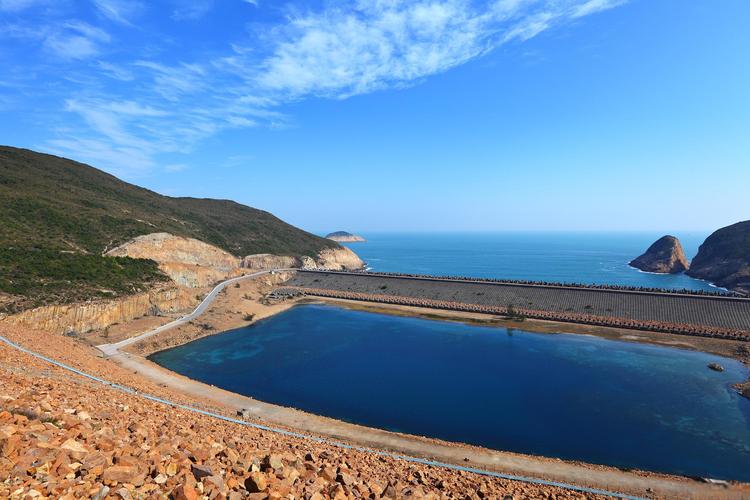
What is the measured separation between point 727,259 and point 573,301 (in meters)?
81.5

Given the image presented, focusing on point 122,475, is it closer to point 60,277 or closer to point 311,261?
point 60,277

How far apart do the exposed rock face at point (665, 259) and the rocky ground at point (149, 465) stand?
150293 millimetres

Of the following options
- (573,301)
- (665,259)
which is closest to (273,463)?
(573,301)

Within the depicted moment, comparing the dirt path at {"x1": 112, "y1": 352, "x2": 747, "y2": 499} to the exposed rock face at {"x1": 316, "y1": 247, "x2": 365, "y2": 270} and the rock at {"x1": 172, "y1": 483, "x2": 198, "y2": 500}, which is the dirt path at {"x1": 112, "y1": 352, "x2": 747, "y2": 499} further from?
the exposed rock face at {"x1": 316, "y1": 247, "x2": 365, "y2": 270}

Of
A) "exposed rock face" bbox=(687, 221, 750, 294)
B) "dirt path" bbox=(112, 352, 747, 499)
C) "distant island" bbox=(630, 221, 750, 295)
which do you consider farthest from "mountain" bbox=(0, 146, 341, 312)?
"exposed rock face" bbox=(687, 221, 750, 294)

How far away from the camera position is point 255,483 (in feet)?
33.8

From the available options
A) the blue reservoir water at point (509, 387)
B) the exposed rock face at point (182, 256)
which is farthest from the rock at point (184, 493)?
the exposed rock face at point (182, 256)

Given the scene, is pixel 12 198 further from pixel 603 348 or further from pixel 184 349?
pixel 603 348

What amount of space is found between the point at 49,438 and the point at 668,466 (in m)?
33.7

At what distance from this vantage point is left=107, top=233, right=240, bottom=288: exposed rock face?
75000 millimetres

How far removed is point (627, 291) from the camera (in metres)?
70.6

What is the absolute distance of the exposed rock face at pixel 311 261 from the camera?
114 meters

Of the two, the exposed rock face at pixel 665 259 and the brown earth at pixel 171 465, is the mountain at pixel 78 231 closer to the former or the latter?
the brown earth at pixel 171 465

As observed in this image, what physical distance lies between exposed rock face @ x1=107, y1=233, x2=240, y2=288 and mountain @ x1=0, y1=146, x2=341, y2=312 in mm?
2693
